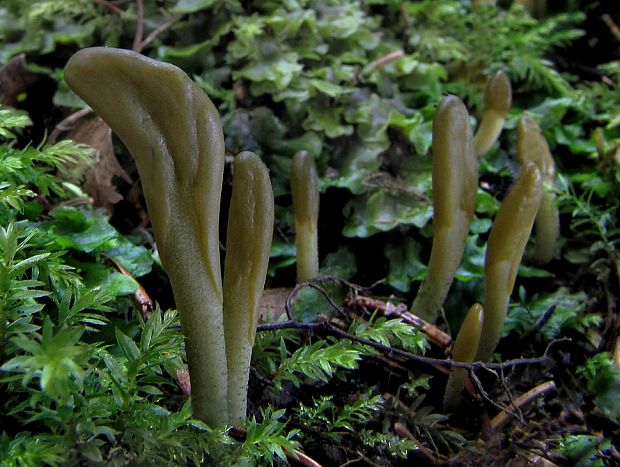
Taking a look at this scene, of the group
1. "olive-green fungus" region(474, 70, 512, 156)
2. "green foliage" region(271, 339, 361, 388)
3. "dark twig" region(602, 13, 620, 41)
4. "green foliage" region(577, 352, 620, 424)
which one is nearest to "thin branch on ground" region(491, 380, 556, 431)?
"green foliage" region(577, 352, 620, 424)

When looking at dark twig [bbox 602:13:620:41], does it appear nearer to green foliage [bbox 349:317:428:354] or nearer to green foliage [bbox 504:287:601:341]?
green foliage [bbox 504:287:601:341]

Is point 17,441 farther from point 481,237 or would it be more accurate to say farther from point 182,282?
point 481,237

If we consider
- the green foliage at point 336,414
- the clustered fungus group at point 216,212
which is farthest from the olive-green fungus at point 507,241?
the green foliage at point 336,414

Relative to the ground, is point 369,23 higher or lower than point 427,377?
higher

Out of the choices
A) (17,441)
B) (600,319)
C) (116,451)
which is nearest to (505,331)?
(600,319)

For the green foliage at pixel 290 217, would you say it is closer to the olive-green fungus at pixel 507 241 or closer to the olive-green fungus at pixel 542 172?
the olive-green fungus at pixel 542 172

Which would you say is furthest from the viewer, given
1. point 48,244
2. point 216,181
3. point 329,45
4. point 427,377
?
point 329,45
